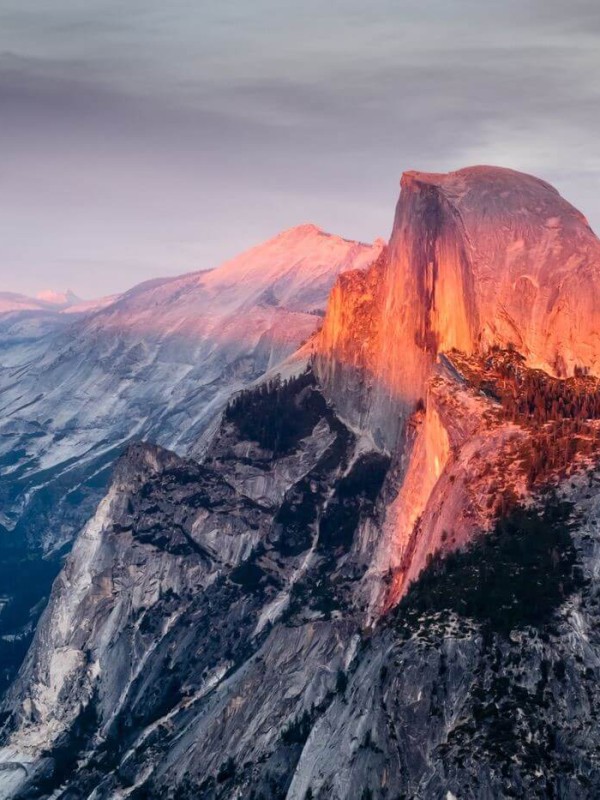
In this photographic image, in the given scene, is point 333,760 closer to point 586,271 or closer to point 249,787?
point 249,787

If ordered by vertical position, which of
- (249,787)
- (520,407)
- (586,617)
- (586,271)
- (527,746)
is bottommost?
(249,787)

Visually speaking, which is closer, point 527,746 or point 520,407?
point 527,746

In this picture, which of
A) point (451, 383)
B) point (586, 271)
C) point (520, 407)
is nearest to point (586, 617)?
point (520, 407)

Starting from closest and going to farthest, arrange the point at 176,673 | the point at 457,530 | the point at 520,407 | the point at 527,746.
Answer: the point at 527,746, the point at 457,530, the point at 520,407, the point at 176,673

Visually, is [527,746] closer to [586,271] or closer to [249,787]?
[249,787]

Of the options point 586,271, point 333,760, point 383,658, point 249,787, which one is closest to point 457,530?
point 383,658

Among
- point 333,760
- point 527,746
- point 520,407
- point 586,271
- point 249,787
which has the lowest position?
point 249,787

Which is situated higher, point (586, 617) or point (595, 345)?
point (595, 345)


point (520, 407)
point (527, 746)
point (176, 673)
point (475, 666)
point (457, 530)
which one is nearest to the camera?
point (527, 746)

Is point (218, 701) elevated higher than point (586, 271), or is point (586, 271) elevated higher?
point (586, 271)
